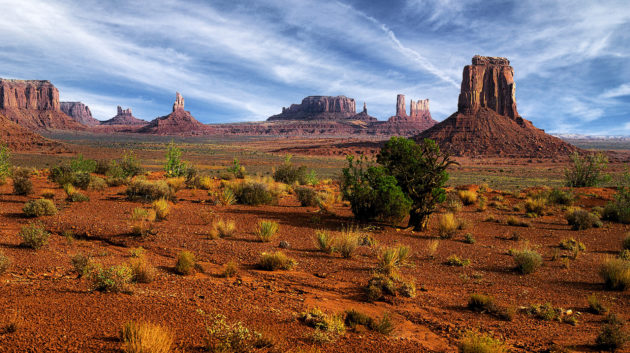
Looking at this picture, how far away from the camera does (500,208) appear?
19.2 meters

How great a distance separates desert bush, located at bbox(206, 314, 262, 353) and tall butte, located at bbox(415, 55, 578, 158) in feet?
282

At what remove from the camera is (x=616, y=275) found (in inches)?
301

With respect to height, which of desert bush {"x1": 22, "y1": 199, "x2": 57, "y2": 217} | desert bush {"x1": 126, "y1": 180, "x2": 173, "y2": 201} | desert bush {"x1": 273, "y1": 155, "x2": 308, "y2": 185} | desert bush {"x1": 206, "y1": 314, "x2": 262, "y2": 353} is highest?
desert bush {"x1": 273, "y1": 155, "x2": 308, "y2": 185}

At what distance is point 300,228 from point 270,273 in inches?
201

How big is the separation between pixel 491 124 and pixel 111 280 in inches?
4146

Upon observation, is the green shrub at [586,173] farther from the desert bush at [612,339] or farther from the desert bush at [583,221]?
the desert bush at [612,339]

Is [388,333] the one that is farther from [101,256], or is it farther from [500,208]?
[500,208]

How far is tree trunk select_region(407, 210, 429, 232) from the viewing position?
13.5 meters

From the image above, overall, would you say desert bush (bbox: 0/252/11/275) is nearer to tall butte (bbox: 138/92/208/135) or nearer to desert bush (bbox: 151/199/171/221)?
desert bush (bbox: 151/199/171/221)

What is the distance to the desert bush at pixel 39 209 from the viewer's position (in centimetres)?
1162

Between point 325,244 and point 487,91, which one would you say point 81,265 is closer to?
point 325,244

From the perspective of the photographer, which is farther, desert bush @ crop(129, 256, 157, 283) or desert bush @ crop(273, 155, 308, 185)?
desert bush @ crop(273, 155, 308, 185)

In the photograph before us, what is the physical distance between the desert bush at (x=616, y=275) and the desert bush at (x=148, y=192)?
52.2 feet

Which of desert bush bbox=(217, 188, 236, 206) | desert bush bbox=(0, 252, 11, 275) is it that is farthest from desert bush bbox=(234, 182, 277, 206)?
desert bush bbox=(0, 252, 11, 275)
